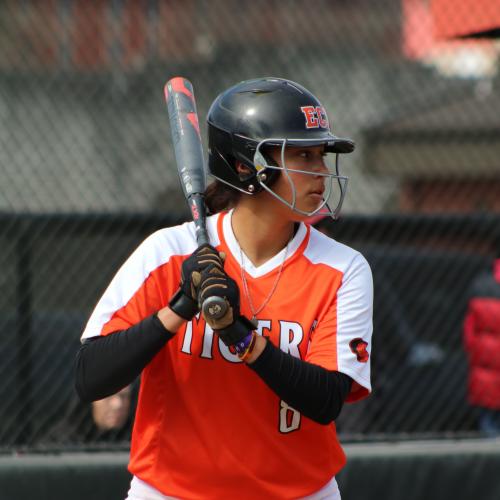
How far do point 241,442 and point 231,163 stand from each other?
27.7 inches

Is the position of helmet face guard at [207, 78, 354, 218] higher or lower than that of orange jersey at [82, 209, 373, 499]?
higher

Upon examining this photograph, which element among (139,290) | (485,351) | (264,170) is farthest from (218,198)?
(485,351)

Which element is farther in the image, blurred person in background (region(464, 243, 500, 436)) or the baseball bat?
blurred person in background (region(464, 243, 500, 436))

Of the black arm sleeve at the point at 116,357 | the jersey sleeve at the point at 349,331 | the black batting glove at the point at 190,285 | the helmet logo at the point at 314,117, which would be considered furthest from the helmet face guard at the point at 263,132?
the black arm sleeve at the point at 116,357

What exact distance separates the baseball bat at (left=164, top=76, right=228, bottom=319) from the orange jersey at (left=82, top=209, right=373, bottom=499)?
106mm

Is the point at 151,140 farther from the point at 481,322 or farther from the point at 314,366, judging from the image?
the point at 314,366

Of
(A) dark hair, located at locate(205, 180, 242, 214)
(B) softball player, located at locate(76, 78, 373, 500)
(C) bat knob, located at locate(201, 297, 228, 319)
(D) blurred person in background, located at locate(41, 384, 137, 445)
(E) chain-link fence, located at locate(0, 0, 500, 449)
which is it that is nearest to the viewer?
(C) bat knob, located at locate(201, 297, 228, 319)

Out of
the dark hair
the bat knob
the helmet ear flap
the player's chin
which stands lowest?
the bat knob

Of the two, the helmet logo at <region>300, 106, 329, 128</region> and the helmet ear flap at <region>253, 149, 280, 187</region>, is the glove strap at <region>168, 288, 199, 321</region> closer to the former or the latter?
the helmet ear flap at <region>253, 149, 280, 187</region>

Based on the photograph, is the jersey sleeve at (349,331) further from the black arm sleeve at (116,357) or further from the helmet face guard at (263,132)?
the black arm sleeve at (116,357)

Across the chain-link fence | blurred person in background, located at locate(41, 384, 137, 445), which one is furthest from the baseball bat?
blurred person in background, located at locate(41, 384, 137, 445)

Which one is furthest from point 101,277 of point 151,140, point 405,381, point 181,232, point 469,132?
point 469,132

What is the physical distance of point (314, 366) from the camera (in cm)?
241

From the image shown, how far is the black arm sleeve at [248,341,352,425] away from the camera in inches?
90.8
